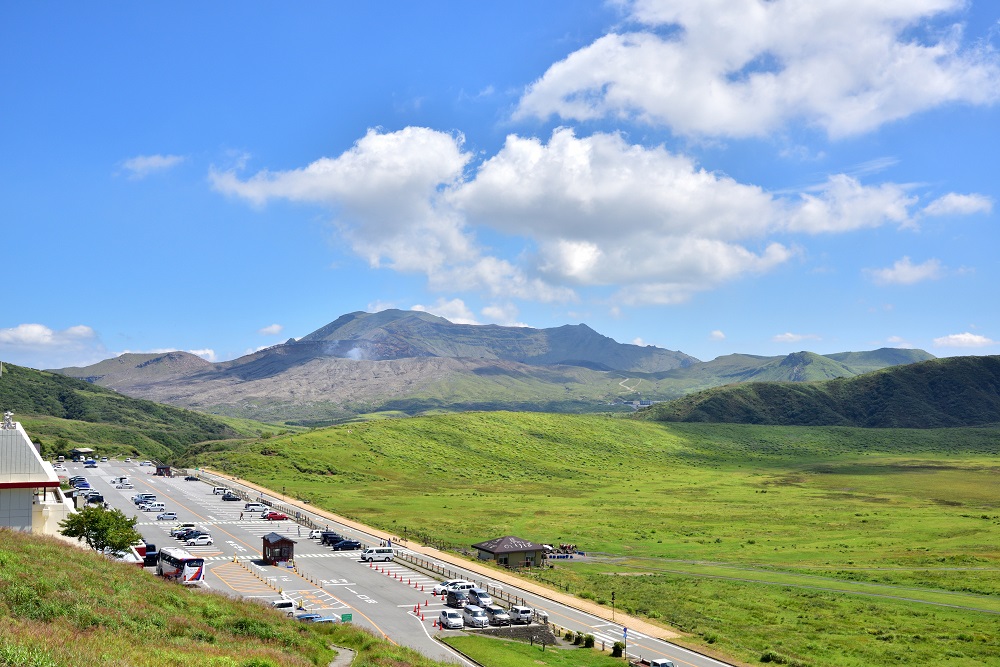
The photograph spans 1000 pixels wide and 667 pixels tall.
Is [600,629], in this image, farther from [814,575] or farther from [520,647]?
[814,575]

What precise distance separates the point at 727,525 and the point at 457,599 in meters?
60.9

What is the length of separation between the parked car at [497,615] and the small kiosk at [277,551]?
23.5 m

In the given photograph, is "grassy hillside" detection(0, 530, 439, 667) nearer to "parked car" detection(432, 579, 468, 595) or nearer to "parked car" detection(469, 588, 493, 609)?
"parked car" detection(469, 588, 493, 609)

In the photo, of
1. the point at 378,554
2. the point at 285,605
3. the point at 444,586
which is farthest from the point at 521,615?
the point at 378,554

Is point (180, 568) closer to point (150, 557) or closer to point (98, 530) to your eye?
point (98, 530)

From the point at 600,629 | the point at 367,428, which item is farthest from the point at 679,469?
the point at 600,629

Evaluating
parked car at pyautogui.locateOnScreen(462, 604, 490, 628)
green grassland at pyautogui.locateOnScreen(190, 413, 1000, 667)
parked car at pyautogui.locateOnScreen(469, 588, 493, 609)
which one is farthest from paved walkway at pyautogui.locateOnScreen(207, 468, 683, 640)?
parked car at pyautogui.locateOnScreen(462, 604, 490, 628)

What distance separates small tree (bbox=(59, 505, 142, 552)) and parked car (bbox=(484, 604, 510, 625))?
81.7 ft

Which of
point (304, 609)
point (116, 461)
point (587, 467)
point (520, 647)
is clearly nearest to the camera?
point (520, 647)

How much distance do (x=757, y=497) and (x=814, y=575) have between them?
60876 millimetres

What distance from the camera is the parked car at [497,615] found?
49781 millimetres

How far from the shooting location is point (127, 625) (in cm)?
2425

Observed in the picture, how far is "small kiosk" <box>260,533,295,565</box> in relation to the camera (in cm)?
6638

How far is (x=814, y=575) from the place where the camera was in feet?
246
